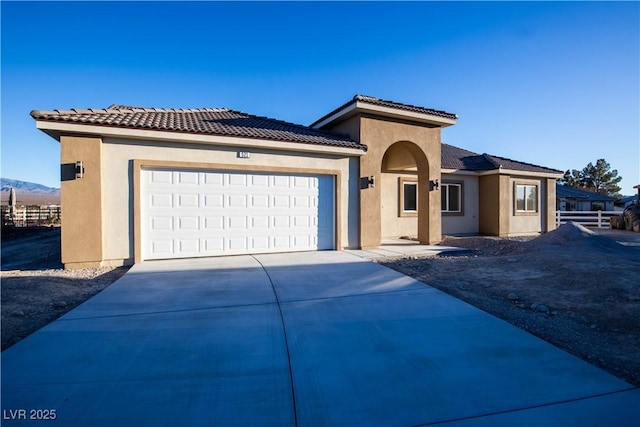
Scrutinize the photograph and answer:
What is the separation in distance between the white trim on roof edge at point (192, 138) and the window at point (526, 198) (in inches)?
450

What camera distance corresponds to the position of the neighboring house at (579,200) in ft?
115

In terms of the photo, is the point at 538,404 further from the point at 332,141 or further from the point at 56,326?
the point at 332,141

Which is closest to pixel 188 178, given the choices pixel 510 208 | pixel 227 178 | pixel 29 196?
pixel 227 178

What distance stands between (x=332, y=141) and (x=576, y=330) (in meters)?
8.26

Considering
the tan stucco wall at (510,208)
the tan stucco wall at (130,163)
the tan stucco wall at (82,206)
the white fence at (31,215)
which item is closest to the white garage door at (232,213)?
the tan stucco wall at (130,163)

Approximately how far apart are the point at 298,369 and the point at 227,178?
7510 mm

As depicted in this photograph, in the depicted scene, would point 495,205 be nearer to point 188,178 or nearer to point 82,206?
point 188,178

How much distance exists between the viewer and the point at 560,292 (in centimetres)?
623

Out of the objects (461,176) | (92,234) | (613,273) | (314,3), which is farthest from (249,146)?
(461,176)

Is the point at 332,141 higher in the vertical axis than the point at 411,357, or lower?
higher

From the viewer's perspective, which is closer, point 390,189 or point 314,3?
point 314,3

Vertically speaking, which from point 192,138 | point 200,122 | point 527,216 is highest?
point 200,122

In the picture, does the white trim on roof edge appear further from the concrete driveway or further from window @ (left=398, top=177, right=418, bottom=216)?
window @ (left=398, top=177, right=418, bottom=216)

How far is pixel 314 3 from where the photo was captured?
1129 cm
